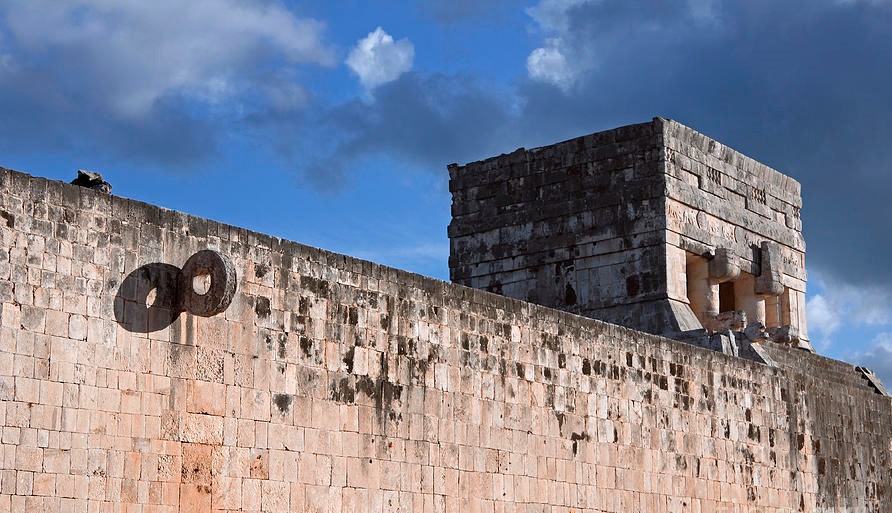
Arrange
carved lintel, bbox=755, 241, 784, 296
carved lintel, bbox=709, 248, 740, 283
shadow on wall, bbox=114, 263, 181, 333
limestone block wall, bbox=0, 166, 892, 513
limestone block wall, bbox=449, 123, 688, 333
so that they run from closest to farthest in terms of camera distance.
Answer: limestone block wall, bbox=0, 166, 892, 513
shadow on wall, bbox=114, 263, 181, 333
limestone block wall, bbox=449, 123, 688, 333
carved lintel, bbox=709, 248, 740, 283
carved lintel, bbox=755, 241, 784, 296

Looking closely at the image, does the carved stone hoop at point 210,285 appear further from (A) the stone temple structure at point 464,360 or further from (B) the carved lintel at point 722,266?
(B) the carved lintel at point 722,266

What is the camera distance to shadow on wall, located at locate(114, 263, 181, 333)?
410 inches

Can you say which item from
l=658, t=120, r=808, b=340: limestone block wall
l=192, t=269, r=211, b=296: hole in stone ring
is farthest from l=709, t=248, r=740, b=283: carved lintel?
l=192, t=269, r=211, b=296: hole in stone ring

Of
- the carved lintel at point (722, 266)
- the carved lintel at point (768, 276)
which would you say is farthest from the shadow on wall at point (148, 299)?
the carved lintel at point (768, 276)

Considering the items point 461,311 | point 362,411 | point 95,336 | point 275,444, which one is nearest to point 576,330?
point 461,311

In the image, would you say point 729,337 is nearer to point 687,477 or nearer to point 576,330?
point 687,477

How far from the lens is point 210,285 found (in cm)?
1080

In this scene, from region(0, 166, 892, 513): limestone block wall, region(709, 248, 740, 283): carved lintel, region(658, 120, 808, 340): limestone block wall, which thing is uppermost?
region(658, 120, 808, 340): limestone block wall

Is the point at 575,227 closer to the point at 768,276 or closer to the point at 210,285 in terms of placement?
the point at 768,276

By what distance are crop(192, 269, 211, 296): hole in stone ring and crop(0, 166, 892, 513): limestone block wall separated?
0.59ft

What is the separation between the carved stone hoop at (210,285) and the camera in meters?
10.7

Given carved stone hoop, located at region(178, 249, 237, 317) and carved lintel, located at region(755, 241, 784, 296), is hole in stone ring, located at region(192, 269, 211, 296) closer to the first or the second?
carved stone hoop, located at region(178, 249, 237, 317)

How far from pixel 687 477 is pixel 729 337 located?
105 inches

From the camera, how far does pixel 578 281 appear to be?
2055 cm
